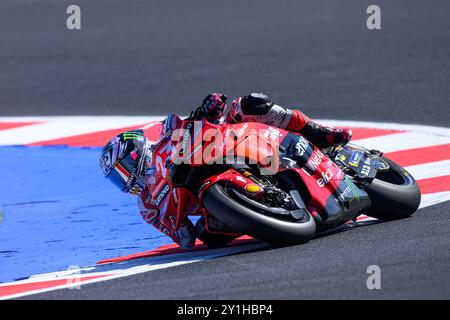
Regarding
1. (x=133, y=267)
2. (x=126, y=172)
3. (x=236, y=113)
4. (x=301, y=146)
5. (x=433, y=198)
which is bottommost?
(x=133, y=267)

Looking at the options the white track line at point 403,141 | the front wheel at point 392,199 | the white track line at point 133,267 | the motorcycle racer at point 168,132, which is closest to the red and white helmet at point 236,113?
the motorcycle racer at point 168,132

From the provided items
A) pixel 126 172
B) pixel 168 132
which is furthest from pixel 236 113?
pixel 126 172

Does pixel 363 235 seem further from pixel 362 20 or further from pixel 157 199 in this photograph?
pixel 362 20

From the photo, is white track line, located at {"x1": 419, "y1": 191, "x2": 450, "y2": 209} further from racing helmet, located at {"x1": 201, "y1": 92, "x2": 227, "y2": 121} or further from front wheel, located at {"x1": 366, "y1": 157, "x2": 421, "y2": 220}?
racing helmet, located at {"x1": 201, "y1": 92, "x2": 227, "y2": 121}

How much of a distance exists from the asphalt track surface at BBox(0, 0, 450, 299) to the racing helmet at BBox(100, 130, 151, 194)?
1713 mm

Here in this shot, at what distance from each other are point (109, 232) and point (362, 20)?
22.7ft

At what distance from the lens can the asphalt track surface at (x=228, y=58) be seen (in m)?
11.4

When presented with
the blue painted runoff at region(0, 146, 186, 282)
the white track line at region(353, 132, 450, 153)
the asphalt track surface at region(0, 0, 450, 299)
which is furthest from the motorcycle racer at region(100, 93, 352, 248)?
the white track line at region(353, 132, 450, 153)

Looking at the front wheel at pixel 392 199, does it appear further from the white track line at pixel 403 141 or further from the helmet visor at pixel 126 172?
the white track line at pixel 403 141

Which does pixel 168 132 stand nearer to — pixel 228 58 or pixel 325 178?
pixel 325 178

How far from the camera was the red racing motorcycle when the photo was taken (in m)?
5.88

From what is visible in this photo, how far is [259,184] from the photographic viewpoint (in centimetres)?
603

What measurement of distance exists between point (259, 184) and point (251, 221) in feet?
1.10
